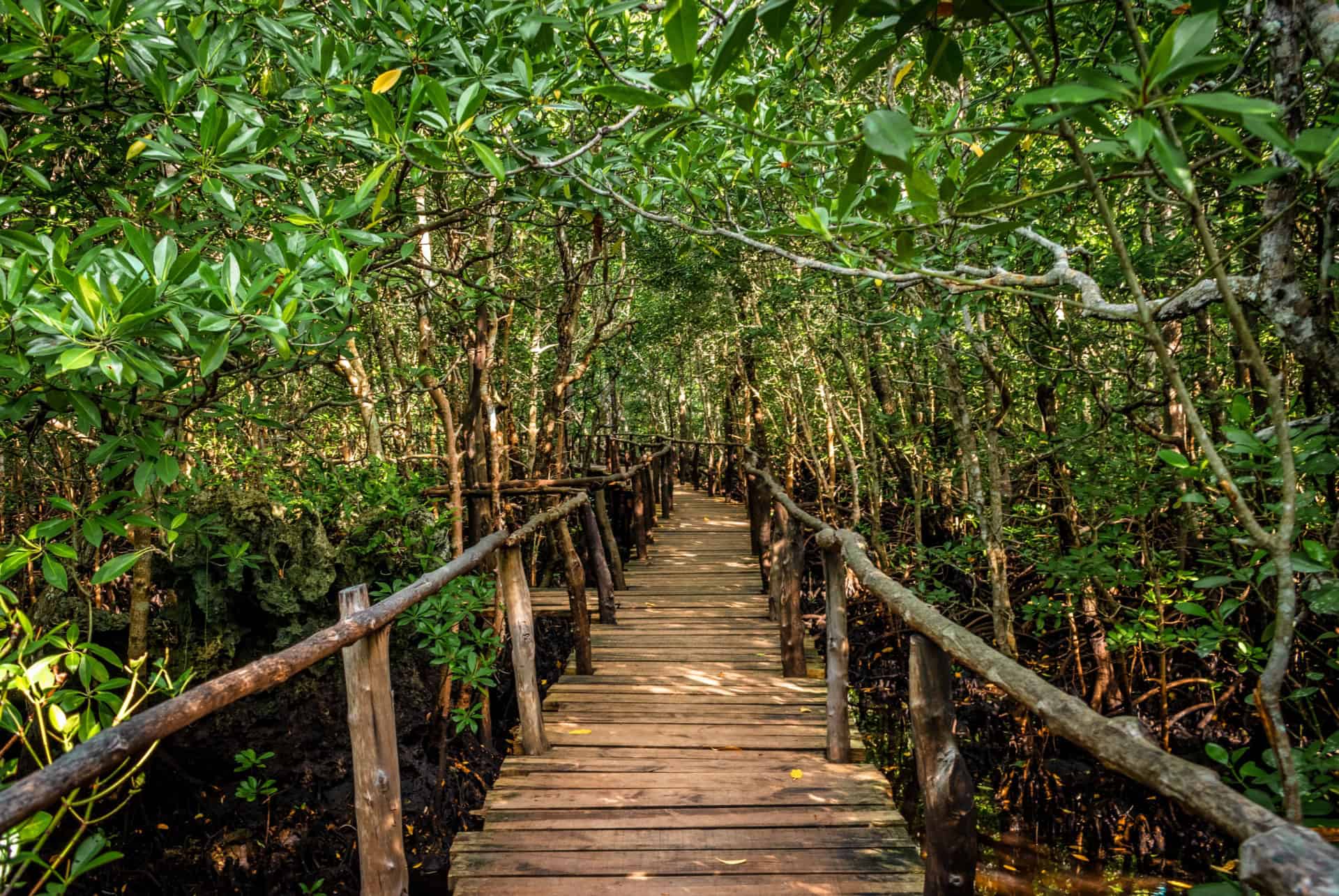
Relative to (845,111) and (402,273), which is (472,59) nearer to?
(402,273)

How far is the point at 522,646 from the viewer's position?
3.51 m

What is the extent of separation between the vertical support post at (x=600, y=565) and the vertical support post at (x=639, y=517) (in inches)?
108

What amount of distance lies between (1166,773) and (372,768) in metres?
1.98

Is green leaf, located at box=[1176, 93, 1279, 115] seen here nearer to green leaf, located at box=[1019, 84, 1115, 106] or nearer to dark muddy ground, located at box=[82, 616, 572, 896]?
green leaf, located at box=[1019, 84, 1115, 106]

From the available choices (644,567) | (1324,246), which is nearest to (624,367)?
(644,567)

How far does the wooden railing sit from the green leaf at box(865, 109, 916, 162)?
1.52 metres

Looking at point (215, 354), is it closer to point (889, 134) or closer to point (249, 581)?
point (889, 134)

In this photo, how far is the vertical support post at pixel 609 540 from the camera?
7141 mm

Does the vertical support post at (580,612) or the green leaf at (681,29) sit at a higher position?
the green leaf at (681,29)

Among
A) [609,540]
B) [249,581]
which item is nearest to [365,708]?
[249,581]

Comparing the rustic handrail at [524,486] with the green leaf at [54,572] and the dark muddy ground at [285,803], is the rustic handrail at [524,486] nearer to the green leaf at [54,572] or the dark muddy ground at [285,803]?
the dark muddy ground at [285,803]

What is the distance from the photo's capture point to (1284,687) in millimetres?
4789

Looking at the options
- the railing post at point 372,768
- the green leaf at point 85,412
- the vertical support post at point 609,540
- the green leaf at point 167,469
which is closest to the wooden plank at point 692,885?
the railing post at point 372,768

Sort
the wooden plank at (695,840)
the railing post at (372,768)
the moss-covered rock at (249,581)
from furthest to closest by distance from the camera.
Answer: the moss-covered rock at (249,581)
the wooden plank at (695,840)
the railing post at (372,768)
